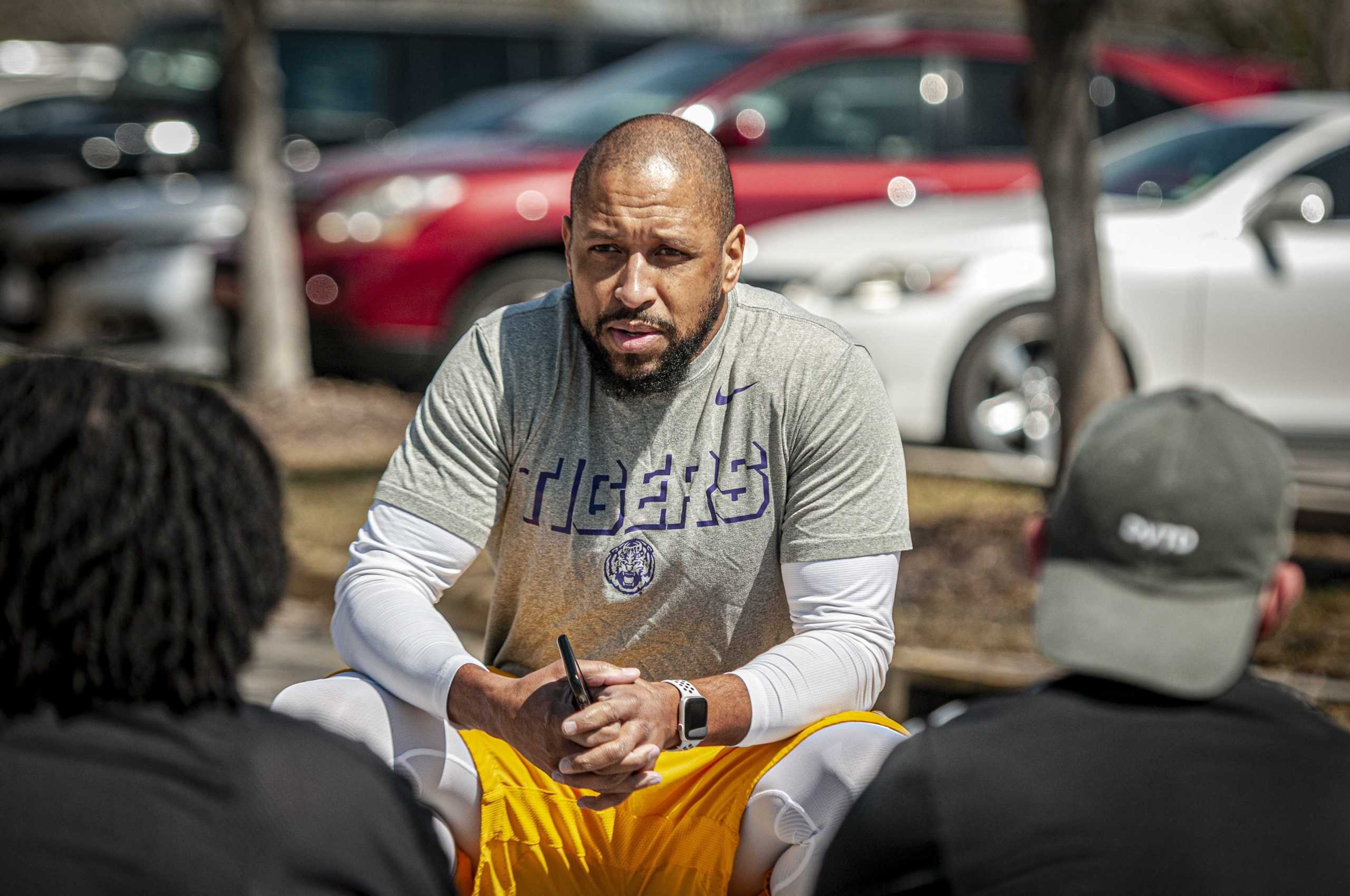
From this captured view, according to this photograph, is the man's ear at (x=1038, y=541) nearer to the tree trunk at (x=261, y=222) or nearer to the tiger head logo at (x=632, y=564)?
the tiger head logo at (x=632, y=564)

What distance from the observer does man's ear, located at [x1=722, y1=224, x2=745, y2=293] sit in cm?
288

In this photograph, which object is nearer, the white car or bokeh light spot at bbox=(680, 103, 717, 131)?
the white car

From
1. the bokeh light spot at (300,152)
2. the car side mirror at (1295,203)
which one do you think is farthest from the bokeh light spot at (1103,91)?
the bokeh light spot at (300,152)

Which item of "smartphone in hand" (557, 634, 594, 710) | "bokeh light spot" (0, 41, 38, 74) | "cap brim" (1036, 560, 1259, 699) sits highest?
"bokeh light spot" (0, 41, 38, 74)

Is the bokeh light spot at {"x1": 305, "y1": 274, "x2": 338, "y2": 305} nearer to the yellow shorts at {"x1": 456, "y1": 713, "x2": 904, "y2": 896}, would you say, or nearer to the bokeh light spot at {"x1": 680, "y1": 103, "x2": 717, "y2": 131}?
the bokeh light spot at {"x1": 680, "y1": 103, "x2": 717, "y2": 131}

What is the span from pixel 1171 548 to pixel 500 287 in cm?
631

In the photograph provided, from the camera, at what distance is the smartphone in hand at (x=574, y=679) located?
7.92 ft

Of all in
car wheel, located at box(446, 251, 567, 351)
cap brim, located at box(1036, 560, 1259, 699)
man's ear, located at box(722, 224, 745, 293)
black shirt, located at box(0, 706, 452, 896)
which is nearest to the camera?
black shirt, located at box(0, 706, 452, 896)

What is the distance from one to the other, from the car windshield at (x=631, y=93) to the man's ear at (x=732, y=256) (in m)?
4.95

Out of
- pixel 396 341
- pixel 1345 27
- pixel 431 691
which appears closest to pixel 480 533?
pixel 431 691

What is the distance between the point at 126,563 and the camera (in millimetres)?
1599

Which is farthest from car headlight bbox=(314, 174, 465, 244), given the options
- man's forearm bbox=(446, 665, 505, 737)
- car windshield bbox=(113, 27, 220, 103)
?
man's forearm bbox=(446, 665, 505, 737)

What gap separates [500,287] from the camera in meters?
7.74

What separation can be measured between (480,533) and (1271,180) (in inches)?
204
